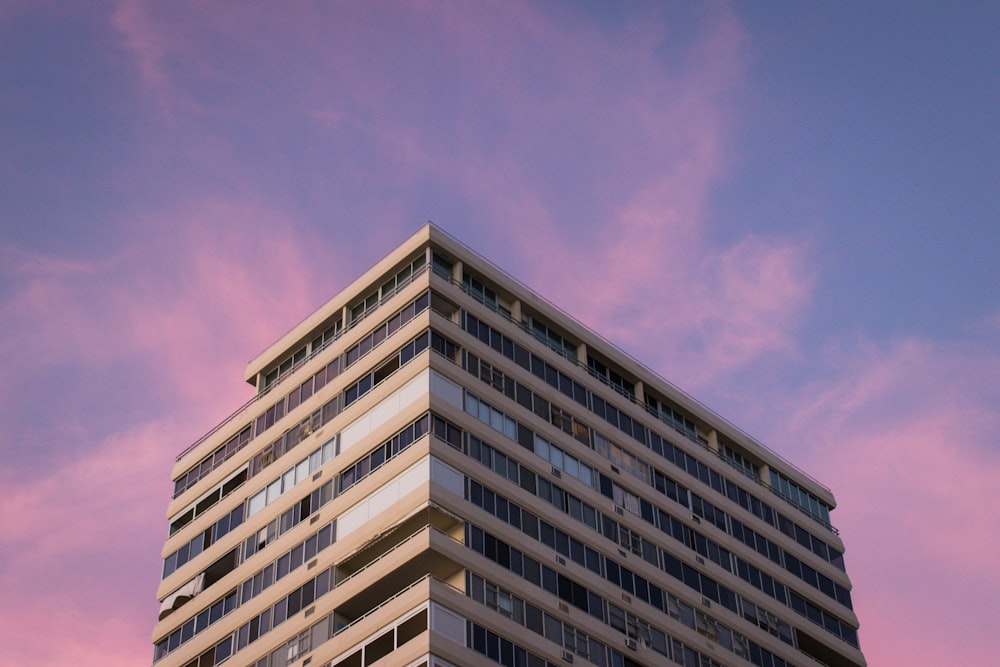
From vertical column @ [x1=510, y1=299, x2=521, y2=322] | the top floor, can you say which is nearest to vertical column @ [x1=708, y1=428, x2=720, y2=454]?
the top floor

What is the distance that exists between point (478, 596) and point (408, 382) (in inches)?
606

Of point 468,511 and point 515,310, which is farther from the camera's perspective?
point 515,310

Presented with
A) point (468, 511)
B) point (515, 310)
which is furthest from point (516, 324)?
point (468, 511)

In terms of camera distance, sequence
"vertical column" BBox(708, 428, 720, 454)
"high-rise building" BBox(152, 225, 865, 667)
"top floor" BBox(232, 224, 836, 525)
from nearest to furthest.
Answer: "high-rise building" BBox(152, 225, 865, 667) → "top floor" BBox(232, 224, 836, 525) → "vertical column" BBox(708, 428, 720, 454)

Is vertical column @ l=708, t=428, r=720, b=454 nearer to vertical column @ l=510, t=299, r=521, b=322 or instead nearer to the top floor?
the top floor

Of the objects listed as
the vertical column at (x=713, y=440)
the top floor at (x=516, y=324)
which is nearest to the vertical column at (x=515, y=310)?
the top floor at (x=516, y=324)

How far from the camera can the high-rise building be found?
96.1m

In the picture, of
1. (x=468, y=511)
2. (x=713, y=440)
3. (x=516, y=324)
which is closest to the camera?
(x=468, y=511)

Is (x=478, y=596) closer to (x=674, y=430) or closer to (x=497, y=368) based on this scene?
(x=497, y=368)

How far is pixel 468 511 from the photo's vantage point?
97188 millimetres

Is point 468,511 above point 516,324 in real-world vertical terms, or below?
below

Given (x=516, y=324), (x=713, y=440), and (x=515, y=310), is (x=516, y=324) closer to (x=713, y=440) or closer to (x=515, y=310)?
(x=515, y=310)

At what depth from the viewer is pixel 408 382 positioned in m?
103

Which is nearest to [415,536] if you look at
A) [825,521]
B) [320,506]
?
[320,506]
